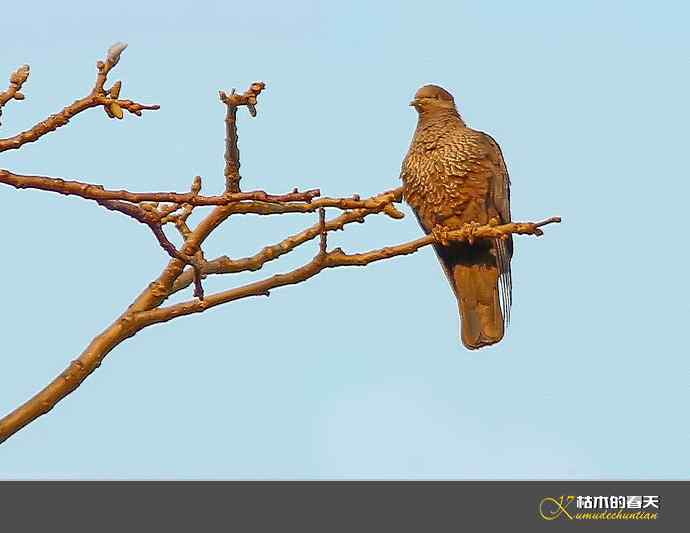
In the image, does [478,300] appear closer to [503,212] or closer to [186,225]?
[503,212]

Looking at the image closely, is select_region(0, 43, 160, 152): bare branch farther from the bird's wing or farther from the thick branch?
the bird's wing

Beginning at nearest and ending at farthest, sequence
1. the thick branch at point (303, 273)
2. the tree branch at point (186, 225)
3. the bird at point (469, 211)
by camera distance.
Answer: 1. the tree branch at point (186, 225)
2. the thick branch at point (303, 273)
3. the bird at point (469, 211)

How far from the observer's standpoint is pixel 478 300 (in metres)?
9.37

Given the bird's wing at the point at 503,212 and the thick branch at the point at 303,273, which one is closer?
the thick branch at the point at 303,273

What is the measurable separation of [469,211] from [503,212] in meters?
0.30

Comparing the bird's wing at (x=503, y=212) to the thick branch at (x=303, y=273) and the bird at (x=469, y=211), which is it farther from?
the thick branch at (x=303, y=273)

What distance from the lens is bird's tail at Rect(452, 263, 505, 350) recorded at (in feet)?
30.2

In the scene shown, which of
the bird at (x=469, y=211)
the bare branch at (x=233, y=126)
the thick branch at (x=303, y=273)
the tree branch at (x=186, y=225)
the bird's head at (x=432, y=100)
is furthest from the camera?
the bird's head at (x=432, y=100)

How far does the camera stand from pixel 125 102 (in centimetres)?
437

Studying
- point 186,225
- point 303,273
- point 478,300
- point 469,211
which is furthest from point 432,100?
point 303,273

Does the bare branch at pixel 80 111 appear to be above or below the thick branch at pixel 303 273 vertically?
above

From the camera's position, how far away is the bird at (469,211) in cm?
922

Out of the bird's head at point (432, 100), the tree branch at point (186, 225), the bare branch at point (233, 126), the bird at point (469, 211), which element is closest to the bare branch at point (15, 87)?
the tree branch at point (186, 225)

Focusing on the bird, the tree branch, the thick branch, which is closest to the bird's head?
the bird
